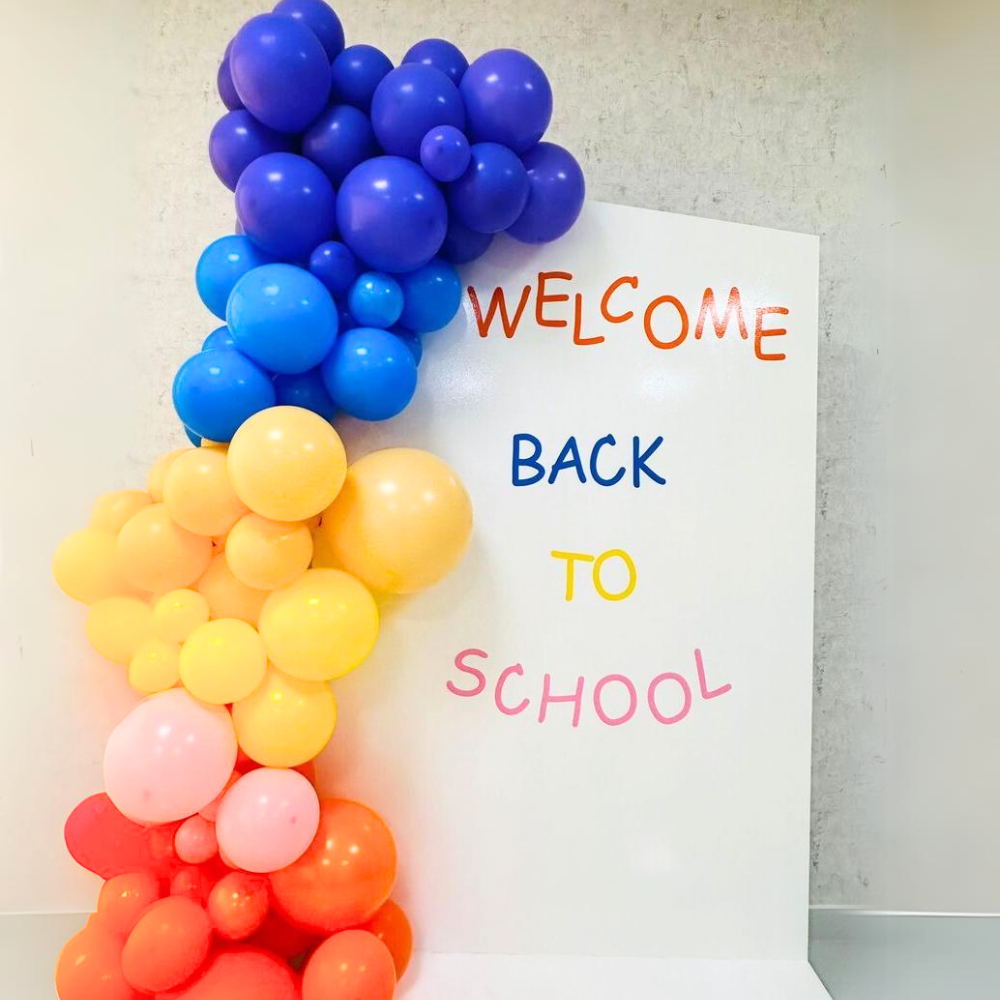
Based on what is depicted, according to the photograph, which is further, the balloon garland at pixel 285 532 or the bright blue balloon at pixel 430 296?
the bright blue balloon at pixel 430 296

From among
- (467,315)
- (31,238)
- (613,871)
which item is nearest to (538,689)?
(613,871)

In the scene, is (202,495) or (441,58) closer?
(202,495)

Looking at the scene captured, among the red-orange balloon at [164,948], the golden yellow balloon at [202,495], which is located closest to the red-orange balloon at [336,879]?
the red-orange balloon at [164,948]

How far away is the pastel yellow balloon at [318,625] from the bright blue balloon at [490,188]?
22.7 inches

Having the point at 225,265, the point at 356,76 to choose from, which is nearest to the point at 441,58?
the point at 356,76

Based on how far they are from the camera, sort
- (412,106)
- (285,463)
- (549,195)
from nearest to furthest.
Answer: (285,463) < (412,106) < (549,195)

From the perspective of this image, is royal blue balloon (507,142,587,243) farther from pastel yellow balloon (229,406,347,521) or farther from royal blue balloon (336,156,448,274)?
pastel yellow balloon (229,406,347,521)

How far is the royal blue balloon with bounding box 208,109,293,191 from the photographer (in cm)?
131

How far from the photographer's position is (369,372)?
1.28 m

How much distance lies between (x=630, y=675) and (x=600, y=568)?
187mm

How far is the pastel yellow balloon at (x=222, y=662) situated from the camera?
4.07 ft

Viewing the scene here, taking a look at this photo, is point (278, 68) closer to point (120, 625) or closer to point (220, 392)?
point (220, 392)

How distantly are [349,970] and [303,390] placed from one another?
83cm

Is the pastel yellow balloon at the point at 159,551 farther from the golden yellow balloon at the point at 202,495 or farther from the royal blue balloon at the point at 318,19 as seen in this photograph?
the royal blue balloon at the point at 318,19
